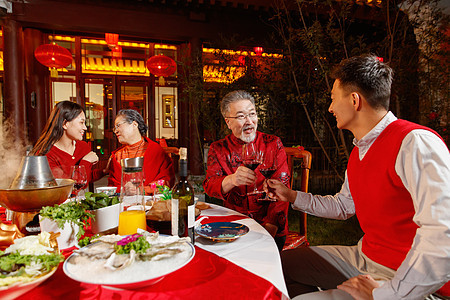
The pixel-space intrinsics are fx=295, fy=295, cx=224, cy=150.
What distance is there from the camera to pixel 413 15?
4.33 meters

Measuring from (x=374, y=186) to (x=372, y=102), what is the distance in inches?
15.9

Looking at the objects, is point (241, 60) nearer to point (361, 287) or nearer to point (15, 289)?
point (361, 287)

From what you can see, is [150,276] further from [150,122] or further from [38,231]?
[150,122]

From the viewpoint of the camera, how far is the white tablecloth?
94 cm

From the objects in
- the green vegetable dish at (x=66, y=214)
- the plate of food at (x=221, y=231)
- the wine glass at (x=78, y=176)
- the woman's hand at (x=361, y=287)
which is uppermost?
the wine glass at (x=78, y=176)

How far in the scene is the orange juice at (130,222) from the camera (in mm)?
1129

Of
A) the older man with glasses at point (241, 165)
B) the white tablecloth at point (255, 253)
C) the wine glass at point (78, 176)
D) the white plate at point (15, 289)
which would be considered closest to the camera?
the white plate at point (15, 289)

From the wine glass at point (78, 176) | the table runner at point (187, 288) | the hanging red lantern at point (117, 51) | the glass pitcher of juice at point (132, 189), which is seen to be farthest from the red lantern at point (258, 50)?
the table runner at point (187, 288)

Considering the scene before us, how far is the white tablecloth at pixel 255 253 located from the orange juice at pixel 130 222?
243mm

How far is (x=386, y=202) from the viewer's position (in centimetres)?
124

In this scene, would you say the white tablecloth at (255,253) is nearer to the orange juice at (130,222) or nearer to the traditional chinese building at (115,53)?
the orange juice at (130,222)

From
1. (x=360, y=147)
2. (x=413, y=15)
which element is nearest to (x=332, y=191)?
(x=413, y=15)

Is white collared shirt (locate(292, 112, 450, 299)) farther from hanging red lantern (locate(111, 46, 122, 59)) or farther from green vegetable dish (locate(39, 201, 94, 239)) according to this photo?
hanging red lantern (locate(111, 46, 122, 59))

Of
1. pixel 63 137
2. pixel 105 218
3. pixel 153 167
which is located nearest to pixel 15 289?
pixel 105 218
